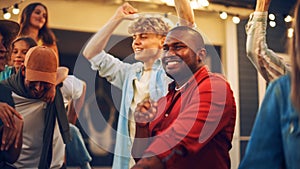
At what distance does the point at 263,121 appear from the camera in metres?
1.46

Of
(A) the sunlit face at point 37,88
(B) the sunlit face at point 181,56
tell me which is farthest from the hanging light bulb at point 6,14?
(B) the sunlit face at point 181,56

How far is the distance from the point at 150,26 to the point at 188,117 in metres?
1.00

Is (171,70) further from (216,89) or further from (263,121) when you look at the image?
(263,121)

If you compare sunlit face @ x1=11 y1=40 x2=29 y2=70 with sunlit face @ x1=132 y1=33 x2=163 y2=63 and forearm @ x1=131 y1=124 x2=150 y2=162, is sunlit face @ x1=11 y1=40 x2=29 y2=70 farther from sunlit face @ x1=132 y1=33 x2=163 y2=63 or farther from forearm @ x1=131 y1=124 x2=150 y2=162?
forearm @ x1=131 y1=124 x2=150 y2=162

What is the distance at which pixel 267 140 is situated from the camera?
56.6 inches

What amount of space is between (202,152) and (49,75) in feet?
4.02

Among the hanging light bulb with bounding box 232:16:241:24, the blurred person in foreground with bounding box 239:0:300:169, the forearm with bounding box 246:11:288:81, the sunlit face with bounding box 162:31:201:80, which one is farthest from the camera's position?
the hanging light bulb with bounding box 232:16:241:24

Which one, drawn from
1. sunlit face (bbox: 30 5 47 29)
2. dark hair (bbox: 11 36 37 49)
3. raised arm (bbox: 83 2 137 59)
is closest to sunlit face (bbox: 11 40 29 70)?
dark hair (bbox: 11 36 37 49)

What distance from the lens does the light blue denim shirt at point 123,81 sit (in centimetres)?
295

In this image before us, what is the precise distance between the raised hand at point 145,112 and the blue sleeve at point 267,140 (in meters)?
1.10

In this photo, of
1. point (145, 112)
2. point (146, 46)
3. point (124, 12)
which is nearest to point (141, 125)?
point (145, 112)

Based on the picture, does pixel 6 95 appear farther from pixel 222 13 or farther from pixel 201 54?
pixel 222 13

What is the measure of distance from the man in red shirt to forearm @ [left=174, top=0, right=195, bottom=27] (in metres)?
0.32

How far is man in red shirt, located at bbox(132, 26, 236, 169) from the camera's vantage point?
6.81 feet
